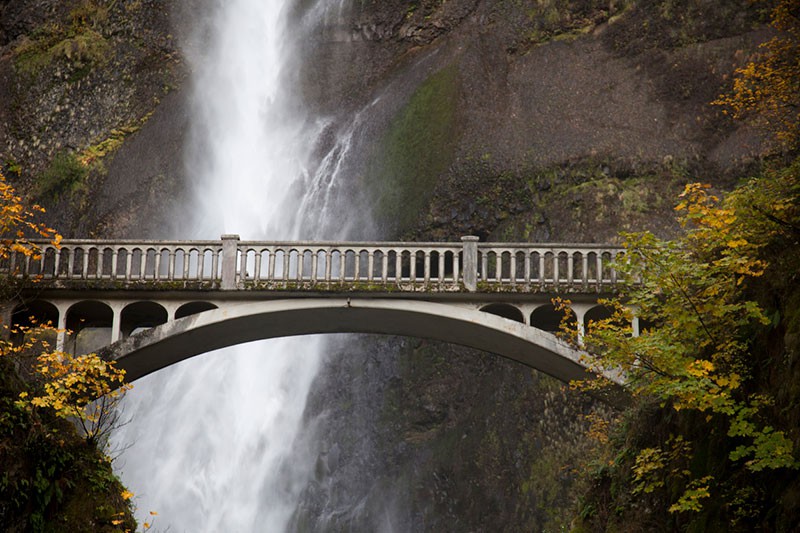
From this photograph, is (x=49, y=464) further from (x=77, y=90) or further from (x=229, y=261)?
(x=77, y=90)

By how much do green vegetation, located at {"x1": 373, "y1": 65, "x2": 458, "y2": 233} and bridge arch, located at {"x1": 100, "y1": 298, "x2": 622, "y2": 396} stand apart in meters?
12.5

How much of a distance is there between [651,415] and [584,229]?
1669 cm

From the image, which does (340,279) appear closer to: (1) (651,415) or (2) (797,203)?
(1) (651,415)

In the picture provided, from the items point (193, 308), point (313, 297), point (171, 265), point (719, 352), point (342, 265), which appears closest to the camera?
point (719, 352)

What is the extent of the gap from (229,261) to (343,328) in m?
3.52

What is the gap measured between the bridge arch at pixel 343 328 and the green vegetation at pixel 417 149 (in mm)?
12452

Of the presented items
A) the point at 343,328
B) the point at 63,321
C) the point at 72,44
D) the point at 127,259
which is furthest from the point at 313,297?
the point at 72,44

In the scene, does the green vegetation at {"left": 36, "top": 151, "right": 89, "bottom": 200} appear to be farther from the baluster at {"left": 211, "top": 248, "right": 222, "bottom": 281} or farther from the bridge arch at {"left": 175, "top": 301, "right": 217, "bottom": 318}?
the baluster at {"left": 211, "top": 248, "right": 222, "bottom": 281}

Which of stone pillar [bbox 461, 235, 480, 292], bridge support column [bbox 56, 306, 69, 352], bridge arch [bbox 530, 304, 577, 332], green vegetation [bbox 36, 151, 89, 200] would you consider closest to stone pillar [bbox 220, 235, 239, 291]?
bridge support column [bbox 56, 306, 69, 352]

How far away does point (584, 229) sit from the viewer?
1292 inches

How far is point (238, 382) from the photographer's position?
37.3 meters

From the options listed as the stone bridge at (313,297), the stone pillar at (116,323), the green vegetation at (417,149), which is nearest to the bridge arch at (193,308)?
the stone bridge at (313,297)

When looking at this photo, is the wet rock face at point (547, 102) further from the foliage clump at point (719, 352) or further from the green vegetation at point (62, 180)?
the foliage clump at point (719, 352)

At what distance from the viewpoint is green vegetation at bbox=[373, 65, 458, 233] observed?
37.6m
